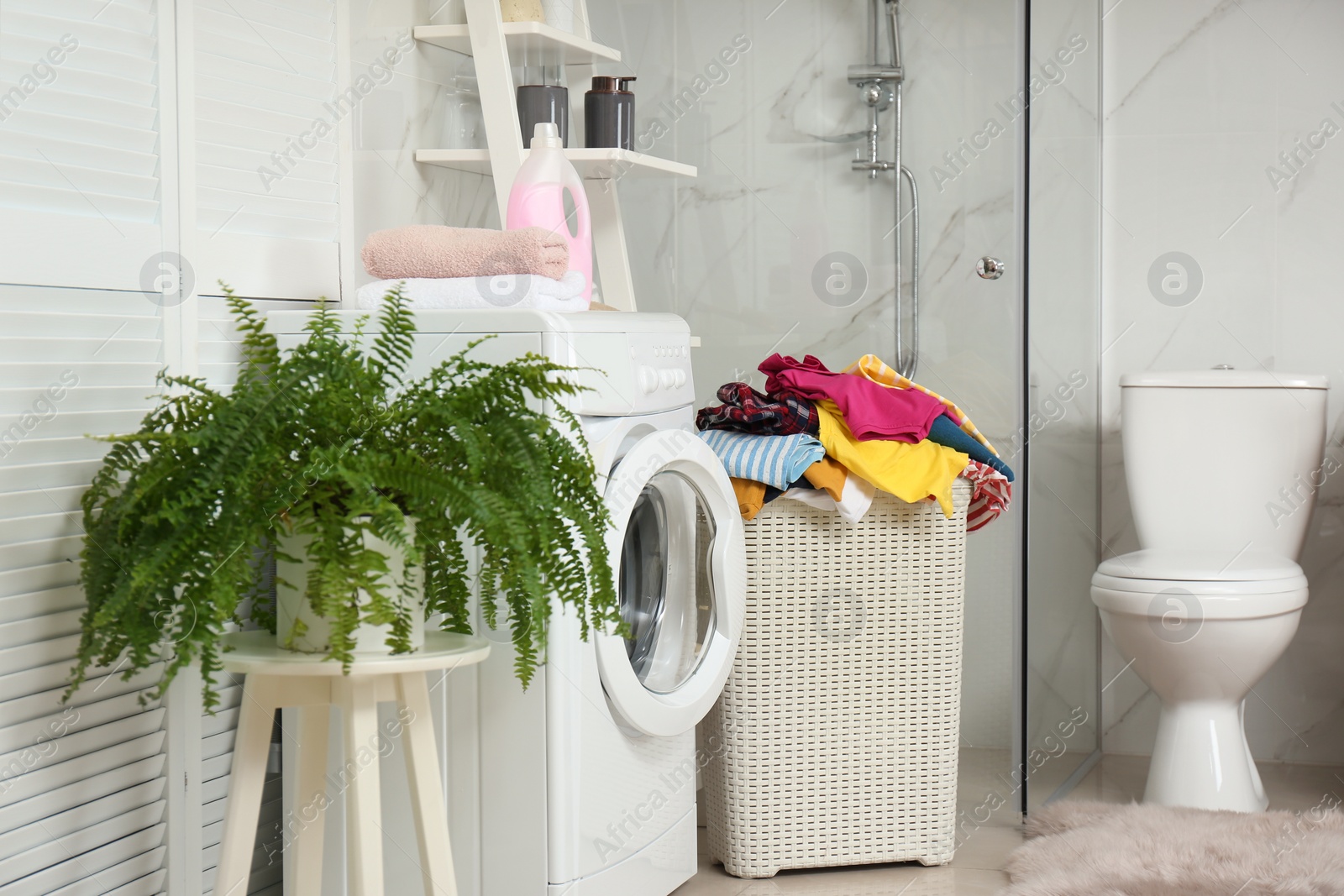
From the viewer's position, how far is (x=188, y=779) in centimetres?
164

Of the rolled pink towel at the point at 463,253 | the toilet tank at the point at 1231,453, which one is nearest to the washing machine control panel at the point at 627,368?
the rolled pink towel at the point at 463,253

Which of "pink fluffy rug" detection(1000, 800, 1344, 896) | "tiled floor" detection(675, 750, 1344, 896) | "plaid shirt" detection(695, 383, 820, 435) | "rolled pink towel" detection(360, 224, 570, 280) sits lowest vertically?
"tiled floor" detection(675, 750, 1344, 896)

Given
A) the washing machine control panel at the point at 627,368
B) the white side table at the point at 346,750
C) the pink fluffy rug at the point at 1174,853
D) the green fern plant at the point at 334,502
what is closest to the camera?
the green fern plant at the point at 334,502

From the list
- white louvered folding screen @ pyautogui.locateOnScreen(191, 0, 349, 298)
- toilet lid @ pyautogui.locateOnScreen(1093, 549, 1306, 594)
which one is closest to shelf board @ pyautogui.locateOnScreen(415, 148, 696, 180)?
white louvered folding screen @ pyautogui.locateOnScreen(191, 0, 349, 298)

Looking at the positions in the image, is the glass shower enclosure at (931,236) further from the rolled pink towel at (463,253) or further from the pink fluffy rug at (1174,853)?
the rolled pink towel at (463,253)

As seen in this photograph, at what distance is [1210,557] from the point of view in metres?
2.41

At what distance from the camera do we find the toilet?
7.51 feet

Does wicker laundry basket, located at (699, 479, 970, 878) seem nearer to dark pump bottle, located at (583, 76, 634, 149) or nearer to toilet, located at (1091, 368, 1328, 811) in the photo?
toilet, located at (1091, 368, 1328, 811)

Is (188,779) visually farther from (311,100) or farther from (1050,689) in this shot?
(1050,689)

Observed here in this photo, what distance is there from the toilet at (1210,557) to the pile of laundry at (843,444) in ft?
1.44

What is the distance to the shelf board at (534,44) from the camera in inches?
84.9

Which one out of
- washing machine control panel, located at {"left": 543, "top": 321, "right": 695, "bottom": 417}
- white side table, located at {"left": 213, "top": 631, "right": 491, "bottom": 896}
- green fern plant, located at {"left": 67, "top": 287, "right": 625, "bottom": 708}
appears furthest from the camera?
washing machine control panel, located at {"left": 543, "top": 321, "right": 695, "bottom": 417}

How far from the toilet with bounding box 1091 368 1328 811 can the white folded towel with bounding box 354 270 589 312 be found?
127 cm

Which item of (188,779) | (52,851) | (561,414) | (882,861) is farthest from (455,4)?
(882,861)
